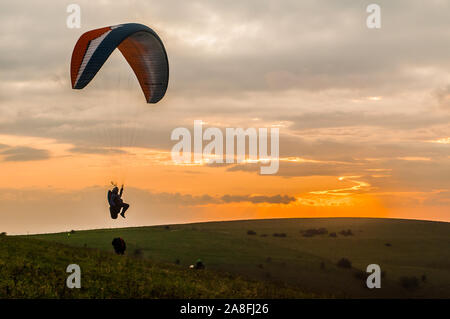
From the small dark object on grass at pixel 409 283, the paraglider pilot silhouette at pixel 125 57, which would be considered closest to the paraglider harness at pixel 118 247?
the paraglider pilot silhouette at pixel 125 57

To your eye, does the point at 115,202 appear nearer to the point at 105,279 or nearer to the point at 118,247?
the point at 105,279

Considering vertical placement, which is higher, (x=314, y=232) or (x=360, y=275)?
(x=314, y=232)

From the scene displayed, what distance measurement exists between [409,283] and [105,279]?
101ft

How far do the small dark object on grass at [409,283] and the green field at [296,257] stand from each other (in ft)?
0.28

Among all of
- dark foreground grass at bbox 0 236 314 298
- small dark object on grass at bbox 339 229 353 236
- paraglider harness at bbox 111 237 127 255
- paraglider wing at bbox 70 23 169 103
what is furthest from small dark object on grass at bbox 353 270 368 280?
small dark object on grass at bbox 339 229 353 236

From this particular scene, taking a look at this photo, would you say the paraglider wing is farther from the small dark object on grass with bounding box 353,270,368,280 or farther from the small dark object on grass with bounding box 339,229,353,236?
the small dark object on grass with bounding box 339,229,353,236

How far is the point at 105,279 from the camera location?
74.1 ft

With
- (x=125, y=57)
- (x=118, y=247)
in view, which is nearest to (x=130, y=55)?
(x=125, y=57)

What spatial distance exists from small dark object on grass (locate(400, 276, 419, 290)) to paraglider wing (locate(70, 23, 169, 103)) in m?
29.3

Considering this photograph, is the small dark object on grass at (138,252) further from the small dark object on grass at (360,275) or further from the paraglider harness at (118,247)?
the small dark object on grass at (360,275)

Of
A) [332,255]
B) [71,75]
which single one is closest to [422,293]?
[332,255]

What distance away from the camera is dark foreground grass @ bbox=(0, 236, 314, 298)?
20.5m

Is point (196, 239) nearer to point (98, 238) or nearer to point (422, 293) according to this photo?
point (98, 238)
